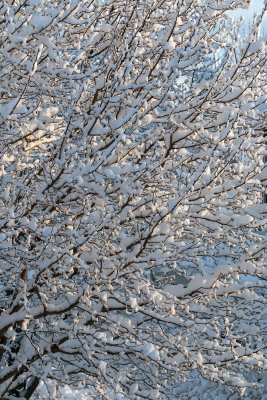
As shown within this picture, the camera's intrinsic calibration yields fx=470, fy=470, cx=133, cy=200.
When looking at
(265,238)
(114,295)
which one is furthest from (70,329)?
(265,238)

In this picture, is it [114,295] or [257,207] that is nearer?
[114,295]

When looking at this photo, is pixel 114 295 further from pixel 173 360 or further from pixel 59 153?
pixel 59 153

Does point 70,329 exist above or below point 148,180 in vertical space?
below

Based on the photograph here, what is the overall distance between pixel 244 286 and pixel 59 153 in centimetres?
174

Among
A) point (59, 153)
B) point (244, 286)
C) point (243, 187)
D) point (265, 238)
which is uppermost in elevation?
point (59, 153)

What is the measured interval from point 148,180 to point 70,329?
1.26 m

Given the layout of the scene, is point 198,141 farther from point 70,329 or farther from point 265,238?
point 70,329

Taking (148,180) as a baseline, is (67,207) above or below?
below

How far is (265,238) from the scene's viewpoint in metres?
3.75

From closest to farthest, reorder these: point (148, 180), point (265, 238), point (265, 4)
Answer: point (265, 4) → point (148, 180) → point (265, 238)

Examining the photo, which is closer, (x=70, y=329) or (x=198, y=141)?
(x=70, y=329)

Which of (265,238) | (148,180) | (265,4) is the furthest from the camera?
(265,238)

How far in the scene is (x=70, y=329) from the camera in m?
3.53

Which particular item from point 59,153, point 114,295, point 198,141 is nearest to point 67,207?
point 59,153
